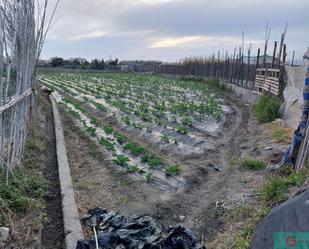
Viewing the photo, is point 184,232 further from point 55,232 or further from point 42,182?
point 42,182

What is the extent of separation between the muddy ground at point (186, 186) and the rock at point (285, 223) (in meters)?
1.33

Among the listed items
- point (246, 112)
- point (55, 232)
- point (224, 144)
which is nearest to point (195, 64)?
point (246, 112)

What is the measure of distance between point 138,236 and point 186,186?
96.1 inches

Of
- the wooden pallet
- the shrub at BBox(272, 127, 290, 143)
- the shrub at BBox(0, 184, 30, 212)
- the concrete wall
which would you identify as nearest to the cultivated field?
the shrub at BBox(272, 127, 290, 143)

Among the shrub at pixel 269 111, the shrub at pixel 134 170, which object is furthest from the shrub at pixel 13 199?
the shrub at pixel 269 111

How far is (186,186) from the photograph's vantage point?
6305 mm

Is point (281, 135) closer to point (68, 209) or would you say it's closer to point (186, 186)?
point (186, 186)

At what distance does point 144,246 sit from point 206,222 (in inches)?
59.1

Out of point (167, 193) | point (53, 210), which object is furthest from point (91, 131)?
point (53, 210)

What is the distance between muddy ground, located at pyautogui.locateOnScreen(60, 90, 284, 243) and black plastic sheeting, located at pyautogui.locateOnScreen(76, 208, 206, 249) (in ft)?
2.41

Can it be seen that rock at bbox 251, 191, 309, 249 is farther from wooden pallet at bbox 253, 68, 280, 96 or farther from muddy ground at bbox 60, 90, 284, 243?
wooden pallet at bbox 253, 68, 280, 96

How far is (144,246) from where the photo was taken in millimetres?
3705

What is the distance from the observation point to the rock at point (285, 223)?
2.87m

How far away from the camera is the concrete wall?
33.3 feet
